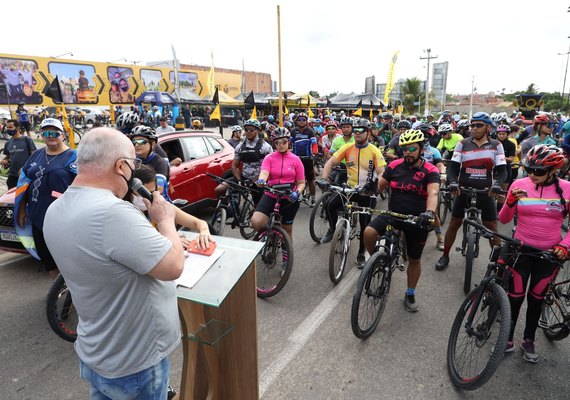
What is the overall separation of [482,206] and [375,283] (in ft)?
7.84

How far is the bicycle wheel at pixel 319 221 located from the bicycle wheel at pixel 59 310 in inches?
147

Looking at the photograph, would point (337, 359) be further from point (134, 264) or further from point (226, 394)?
point (134, 264)

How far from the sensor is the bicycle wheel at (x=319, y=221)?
6113mm

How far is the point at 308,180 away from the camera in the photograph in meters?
8.55

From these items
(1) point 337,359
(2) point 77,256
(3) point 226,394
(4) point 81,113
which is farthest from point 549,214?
(4) point 81,113

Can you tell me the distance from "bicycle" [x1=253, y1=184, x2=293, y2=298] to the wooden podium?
1.91 metres

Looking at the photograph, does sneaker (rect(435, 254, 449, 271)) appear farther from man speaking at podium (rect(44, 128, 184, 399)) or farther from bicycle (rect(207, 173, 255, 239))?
man speaking at podium (rect(44, 128, 184, 399))

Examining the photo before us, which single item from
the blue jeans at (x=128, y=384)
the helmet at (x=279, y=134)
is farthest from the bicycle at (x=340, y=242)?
the blue jeans at (x=128, y=384)

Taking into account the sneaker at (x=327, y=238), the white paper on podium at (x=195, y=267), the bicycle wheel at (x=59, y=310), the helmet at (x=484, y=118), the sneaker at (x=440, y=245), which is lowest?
the sneaker at (x=440, y=245)

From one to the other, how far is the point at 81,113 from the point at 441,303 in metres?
32.1

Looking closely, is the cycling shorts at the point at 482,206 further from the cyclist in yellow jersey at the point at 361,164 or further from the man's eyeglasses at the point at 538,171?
the man's eyeglasses at the point at 538,171

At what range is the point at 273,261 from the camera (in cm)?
462

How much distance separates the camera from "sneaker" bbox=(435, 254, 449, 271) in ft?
16.8

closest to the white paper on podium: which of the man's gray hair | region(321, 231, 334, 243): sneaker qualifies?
the man's gray hair
